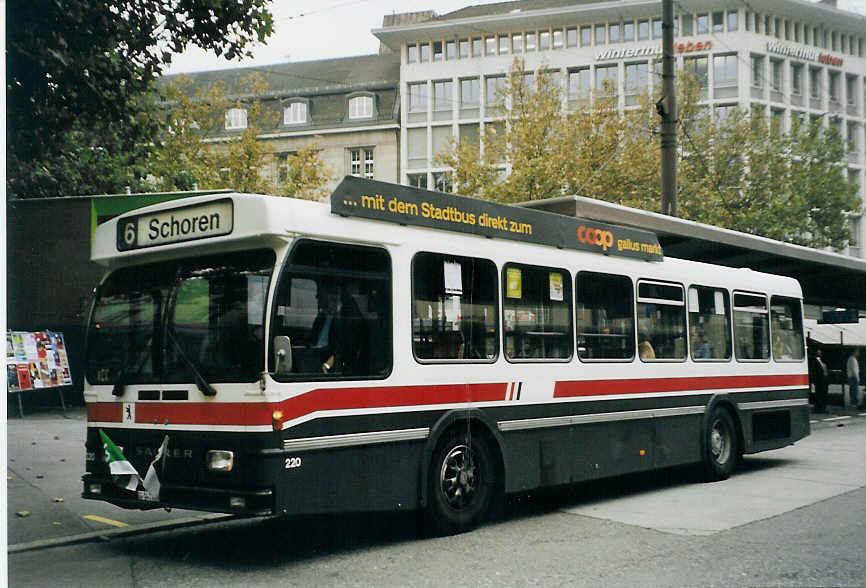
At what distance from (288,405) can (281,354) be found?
373 mm

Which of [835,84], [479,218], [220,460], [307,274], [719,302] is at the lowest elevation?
[220,460]

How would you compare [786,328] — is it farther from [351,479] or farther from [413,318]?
[351,479]

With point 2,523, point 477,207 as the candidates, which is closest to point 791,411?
point 477,207

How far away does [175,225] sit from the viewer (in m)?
7.79

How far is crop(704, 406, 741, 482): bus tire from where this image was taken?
1227 centimetres

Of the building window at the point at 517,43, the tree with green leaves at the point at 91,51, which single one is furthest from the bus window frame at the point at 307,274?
the building window at the point at 517,43

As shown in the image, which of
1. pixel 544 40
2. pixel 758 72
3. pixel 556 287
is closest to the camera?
pixel 556 287

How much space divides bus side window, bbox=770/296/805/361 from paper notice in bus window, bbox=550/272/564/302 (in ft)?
17.0

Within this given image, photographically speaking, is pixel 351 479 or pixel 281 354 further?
pixel 351 479

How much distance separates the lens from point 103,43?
1161 centimetres

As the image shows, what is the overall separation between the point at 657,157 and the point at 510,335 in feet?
83.6

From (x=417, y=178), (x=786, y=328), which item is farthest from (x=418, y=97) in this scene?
(x=786, y=328)

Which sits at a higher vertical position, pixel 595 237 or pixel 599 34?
pixel 599 34

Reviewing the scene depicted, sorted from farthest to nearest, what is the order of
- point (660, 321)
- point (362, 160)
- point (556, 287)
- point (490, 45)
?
point (362, 160), point (490, 45), point (660, 321), point (556, 287)
